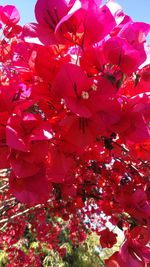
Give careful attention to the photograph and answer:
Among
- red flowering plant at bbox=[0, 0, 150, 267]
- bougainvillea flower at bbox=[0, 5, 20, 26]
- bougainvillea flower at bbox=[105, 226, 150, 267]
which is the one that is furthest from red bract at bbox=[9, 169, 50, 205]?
bougainvillea flower at bbox=[0, 5, 20, 26]

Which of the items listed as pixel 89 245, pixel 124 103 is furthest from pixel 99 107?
pixel 89 245

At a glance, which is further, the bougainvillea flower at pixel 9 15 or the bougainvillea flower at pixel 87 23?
the bougainvillea flower at pixel 9 15

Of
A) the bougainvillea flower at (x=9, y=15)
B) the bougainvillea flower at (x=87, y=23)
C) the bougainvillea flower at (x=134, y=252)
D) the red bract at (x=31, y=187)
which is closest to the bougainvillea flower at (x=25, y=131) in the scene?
the red bract at (x=31, y=187)

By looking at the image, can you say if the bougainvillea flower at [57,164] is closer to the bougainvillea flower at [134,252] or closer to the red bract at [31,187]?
the red bract at [31,187]

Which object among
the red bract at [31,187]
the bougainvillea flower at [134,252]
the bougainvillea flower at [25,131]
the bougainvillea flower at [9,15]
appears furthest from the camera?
the bougainvillea flower at [9,15]

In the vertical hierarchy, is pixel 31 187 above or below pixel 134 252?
above

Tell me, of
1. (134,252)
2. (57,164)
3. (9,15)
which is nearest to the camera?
(57,164)

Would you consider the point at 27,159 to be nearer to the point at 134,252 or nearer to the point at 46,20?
the point at 46,20

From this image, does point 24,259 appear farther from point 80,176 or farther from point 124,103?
point 124,103

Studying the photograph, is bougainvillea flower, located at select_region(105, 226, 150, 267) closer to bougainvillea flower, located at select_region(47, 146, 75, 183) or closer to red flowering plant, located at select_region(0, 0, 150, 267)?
red flowering plant, located at select_region(0, 0, 150, 267)

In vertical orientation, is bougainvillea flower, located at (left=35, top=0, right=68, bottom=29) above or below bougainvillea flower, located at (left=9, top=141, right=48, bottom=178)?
above

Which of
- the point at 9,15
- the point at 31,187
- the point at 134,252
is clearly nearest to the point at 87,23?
the point at 31,187

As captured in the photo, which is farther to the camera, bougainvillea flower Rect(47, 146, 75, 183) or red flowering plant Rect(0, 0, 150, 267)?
bougainvillea flower Rect(47, 146, 75, 183)
